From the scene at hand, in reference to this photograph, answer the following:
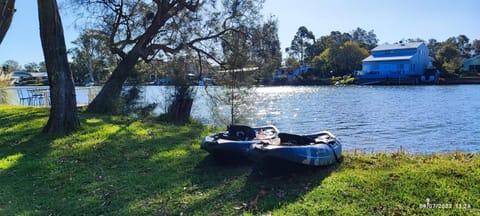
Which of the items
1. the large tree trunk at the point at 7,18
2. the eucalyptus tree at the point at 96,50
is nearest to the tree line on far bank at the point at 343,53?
the eucalyptus tree at the point at 96,50

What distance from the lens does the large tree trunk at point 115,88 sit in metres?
15.0

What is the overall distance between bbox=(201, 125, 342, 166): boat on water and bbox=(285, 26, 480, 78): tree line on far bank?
39.4m

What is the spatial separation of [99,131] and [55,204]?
16.6 ft

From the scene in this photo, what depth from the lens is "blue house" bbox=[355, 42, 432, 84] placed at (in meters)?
55.5

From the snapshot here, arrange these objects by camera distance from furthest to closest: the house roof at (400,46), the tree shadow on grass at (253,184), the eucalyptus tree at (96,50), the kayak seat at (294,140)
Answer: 1. the house roof at (400,46)
2. the eucalyptus tree at (96,50)
3. the kayak seat at (294,140)
4. the tree shadow on grass at (253,184)

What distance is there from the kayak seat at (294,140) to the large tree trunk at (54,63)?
18.6 feet

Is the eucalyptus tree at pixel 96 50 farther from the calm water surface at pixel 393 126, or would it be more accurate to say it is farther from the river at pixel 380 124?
the calm water surface at pixel 393 126

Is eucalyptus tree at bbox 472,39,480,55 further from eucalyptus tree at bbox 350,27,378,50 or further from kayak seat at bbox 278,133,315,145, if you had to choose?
kayak seat at bbox 278,133,315,145

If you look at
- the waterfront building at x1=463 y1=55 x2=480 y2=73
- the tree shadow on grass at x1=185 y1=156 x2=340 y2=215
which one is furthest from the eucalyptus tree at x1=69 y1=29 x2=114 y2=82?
the waterfront building at x1=463 y1=55 x2=480 y2=73

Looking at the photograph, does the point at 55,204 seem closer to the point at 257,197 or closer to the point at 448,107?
the point at 257,197

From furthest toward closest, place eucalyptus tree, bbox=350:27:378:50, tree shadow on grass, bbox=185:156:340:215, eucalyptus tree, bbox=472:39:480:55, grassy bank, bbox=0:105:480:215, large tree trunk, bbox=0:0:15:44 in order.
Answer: eucalyptus tree, bbox=350:27:378:50 < eucalyptus tree, bbox=472:39:480:55 < large tree trunk, bbox=0:0:15:44 < tree shadow on grass, bbox=185:156:340:215 < grassy bank, bbox=0:105:480:215

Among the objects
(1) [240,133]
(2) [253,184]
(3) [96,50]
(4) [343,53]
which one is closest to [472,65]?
(4) [343,53]

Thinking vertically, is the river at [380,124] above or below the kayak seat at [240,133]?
below
